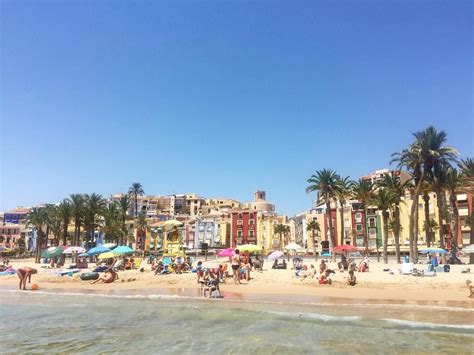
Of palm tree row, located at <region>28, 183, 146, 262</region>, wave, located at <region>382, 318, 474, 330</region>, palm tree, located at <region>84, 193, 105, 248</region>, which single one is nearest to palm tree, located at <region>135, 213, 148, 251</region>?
palm tree row, located at <region>28, 183, 146, 262</region>

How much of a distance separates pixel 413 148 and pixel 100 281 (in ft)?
98.5

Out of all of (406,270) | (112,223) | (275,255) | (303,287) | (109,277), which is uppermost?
(112,223)

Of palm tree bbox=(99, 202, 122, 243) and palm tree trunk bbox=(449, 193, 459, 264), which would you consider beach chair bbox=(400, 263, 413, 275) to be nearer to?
palm tree trunk bbox=(449, 193, 459, 264)

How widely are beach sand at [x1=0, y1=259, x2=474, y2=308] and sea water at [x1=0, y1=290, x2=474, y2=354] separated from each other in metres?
2.53

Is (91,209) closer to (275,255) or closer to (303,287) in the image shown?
(275,255)

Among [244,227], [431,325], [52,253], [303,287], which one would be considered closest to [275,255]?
[303,287]

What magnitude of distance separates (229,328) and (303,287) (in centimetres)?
1128

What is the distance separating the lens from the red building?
4001 inches

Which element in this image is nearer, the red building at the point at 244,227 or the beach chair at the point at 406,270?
the beach chair at the point at 406,270

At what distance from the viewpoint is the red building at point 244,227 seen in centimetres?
10162

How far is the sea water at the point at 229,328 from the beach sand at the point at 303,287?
2535 millimetres

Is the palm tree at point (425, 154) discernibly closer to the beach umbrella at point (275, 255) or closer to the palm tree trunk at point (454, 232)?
the palm tree trunk at point (454, 232)

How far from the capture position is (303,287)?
81.4ft

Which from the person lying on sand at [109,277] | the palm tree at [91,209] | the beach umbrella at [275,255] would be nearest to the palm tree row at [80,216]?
the palm tree at [91,209]
